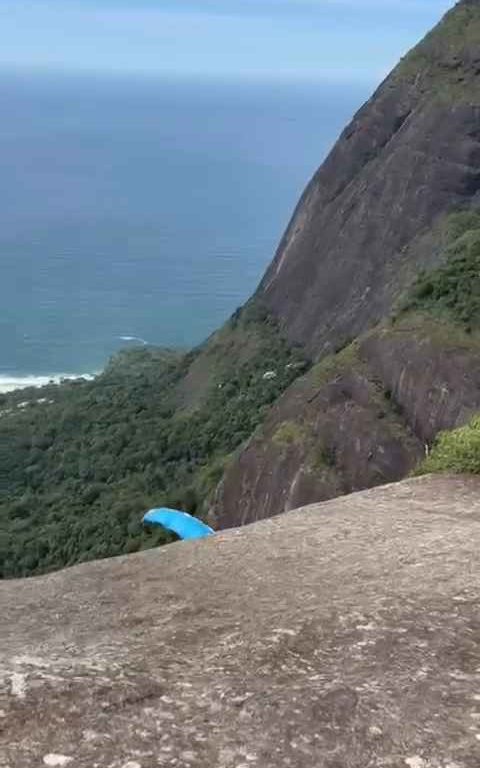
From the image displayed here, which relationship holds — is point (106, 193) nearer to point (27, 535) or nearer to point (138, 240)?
point (138, 240)

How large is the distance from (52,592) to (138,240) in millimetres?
153900

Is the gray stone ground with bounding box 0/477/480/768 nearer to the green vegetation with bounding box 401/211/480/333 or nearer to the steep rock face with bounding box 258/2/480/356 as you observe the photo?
the green vegetation with bounding box 401/211/480/333

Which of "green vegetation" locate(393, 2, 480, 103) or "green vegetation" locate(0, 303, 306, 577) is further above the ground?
"green vegetation" locate(393, 2, 480, 103)

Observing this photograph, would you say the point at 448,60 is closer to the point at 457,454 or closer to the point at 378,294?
the point at 378,294

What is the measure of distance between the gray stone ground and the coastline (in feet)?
275

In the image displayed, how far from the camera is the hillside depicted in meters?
27.0

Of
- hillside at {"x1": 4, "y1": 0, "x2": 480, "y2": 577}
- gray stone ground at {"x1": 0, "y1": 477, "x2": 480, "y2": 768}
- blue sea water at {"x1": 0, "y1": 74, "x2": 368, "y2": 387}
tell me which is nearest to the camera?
gray stone ground at {"x1": 0, "y1": 477, "x2": 480, "y2": 768}

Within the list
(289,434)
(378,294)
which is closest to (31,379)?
(378,294)

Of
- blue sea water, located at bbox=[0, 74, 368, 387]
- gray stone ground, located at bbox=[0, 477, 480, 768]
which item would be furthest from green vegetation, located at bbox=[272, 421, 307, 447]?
blue sea water, located at bbox=[0, 74, 368, 387]

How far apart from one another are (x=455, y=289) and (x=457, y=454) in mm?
21187

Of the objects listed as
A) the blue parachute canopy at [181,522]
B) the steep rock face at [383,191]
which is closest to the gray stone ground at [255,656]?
the blue parachute canopy at [181,522]

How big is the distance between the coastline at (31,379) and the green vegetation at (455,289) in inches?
2341

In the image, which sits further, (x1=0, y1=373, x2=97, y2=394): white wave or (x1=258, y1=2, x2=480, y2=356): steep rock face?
(x1=0, y1=373, x2=97, y2=394): white wave

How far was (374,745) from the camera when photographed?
453 cm
